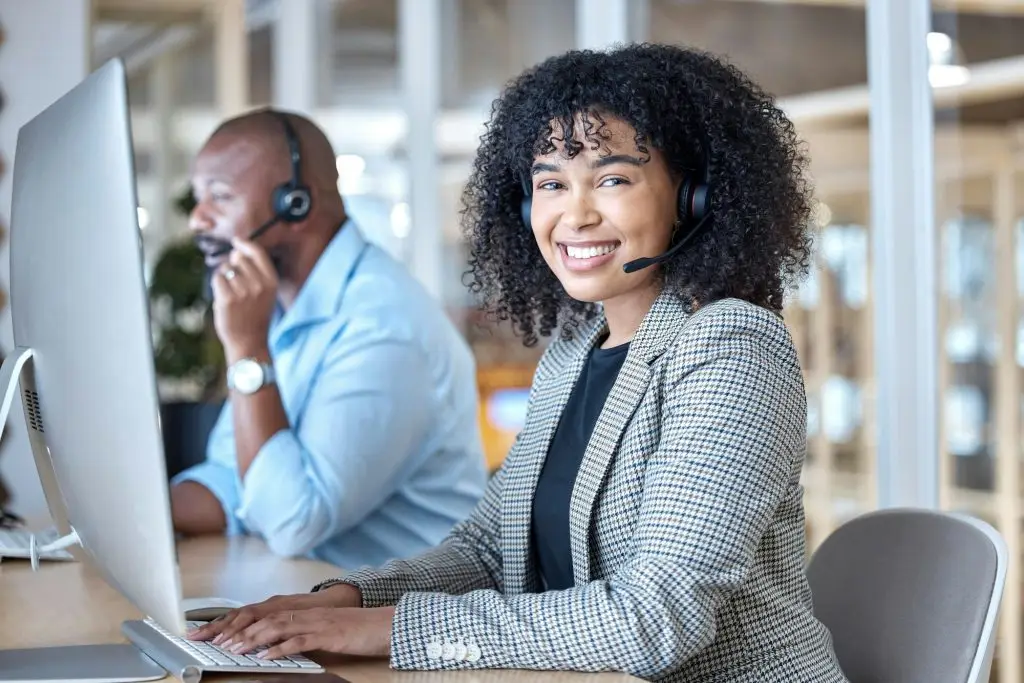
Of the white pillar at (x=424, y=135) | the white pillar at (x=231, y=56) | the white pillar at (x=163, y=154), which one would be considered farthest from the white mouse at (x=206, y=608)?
the white pillar at (x=163, y=154)

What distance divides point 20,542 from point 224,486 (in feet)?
1.52

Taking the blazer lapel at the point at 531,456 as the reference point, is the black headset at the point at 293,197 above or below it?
above

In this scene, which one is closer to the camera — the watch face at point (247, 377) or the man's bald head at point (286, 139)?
the watch face at point (247, 377)

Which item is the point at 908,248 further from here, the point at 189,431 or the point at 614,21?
the point at 189,431

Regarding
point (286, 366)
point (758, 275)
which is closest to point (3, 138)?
point (286, 366)

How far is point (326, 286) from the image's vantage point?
7.22 feet

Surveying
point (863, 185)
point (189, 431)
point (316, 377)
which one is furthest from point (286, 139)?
point (863, 185)

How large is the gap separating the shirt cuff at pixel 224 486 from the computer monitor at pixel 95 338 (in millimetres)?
942

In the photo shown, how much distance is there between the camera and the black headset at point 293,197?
7.27ft

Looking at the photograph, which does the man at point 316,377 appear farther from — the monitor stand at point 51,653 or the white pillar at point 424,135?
the white pillar at point 424,135

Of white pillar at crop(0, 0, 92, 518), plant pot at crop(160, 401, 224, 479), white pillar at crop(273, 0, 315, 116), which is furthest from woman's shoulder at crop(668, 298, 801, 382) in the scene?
white pillar at crop(273, 0, 315, 116)

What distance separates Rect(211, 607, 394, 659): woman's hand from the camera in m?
1.21

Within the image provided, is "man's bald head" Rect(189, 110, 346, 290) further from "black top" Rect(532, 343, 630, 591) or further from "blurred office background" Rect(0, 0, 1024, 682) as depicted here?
"black top" Rect(532, 343, 630, 591)

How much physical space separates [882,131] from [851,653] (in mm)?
1055
